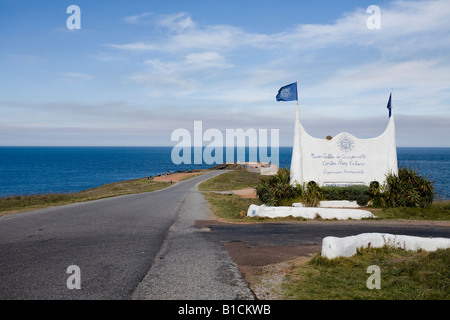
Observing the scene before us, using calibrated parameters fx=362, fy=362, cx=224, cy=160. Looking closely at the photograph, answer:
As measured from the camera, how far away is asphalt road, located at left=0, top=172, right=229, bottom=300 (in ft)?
26.0

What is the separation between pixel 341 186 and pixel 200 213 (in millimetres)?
9008

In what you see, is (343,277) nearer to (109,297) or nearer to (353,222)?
(109,297)

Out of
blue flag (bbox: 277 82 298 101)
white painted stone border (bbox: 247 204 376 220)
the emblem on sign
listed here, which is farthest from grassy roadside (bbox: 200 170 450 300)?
blue flag (bbox: 277 82 298 101)

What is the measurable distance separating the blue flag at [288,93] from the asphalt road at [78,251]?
10.1 meters

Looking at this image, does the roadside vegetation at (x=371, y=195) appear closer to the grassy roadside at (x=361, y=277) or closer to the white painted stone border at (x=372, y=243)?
the white painted stone border at (x=372, y=243)

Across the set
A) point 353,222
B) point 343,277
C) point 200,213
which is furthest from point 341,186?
point 343,277

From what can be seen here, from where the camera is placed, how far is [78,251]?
1144cm

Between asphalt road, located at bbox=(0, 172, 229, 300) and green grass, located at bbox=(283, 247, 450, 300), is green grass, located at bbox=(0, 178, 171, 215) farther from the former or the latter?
green grass, located at bbox=(283, 247, 450, 300)

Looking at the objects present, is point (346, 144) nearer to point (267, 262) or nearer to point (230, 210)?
point (230, 210)

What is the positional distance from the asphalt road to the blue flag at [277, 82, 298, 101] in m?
10.1

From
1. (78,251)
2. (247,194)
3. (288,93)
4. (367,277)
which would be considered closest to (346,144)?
(288,93)

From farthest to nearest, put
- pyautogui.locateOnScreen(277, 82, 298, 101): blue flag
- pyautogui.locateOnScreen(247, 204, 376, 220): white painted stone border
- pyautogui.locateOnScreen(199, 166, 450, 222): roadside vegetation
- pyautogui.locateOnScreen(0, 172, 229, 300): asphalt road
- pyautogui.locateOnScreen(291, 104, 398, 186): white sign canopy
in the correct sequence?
pyautogui.locateOnScreen(291, 104, 398, 186): white sign canopy
pyautogui.locateOnScreen(277, 82, 298, 101): blue flag
pyautogui.locateOnScreen(199, 166, 450, 222): roadside vegetation
pyautogui.locateOnScreen(247, 204, 376, 220): white painted stone border
pyautogui.locateOnScreen(0, 172, 229, 300): asphalt road

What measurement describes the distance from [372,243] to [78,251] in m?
9.21
